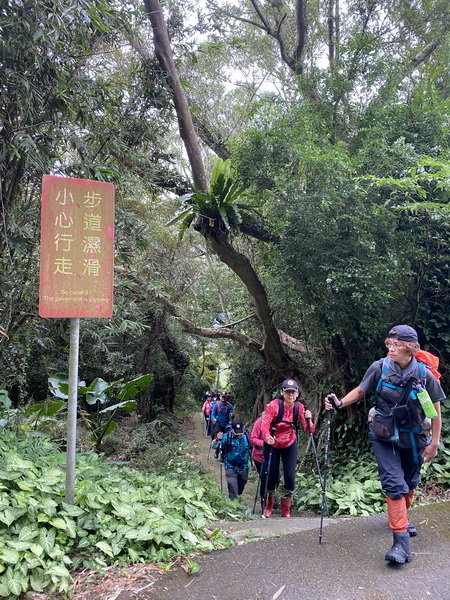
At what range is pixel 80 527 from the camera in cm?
295

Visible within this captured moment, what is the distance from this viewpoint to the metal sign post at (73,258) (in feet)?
9.90

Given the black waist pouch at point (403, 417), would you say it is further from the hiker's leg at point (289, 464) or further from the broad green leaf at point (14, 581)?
the broad green leaf at point (14, 581)

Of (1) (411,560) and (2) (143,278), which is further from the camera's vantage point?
(2) (143,278)

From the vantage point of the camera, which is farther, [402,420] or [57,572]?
[402,420]

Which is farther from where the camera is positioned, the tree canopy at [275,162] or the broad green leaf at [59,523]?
the tree canopy at [275,162]

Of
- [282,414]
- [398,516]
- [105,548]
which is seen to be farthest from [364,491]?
[105,548]

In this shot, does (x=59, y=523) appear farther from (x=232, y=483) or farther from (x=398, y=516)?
(x=232, y=483)

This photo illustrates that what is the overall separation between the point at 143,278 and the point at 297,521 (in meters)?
6.69

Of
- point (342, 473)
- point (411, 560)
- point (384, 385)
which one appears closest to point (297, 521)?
point (411, 560)

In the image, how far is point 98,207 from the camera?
3248 mm

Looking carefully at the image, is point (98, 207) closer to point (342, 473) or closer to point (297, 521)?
point (297, 521)

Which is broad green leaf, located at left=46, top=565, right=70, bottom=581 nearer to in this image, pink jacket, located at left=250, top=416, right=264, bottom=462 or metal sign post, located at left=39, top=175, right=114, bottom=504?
metal sign post, located at left=39, top=175, right=114, bottom=504

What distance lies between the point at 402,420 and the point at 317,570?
Answer: 1.22m

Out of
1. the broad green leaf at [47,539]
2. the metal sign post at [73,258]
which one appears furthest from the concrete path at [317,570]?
the metal sign post at [73,258]
